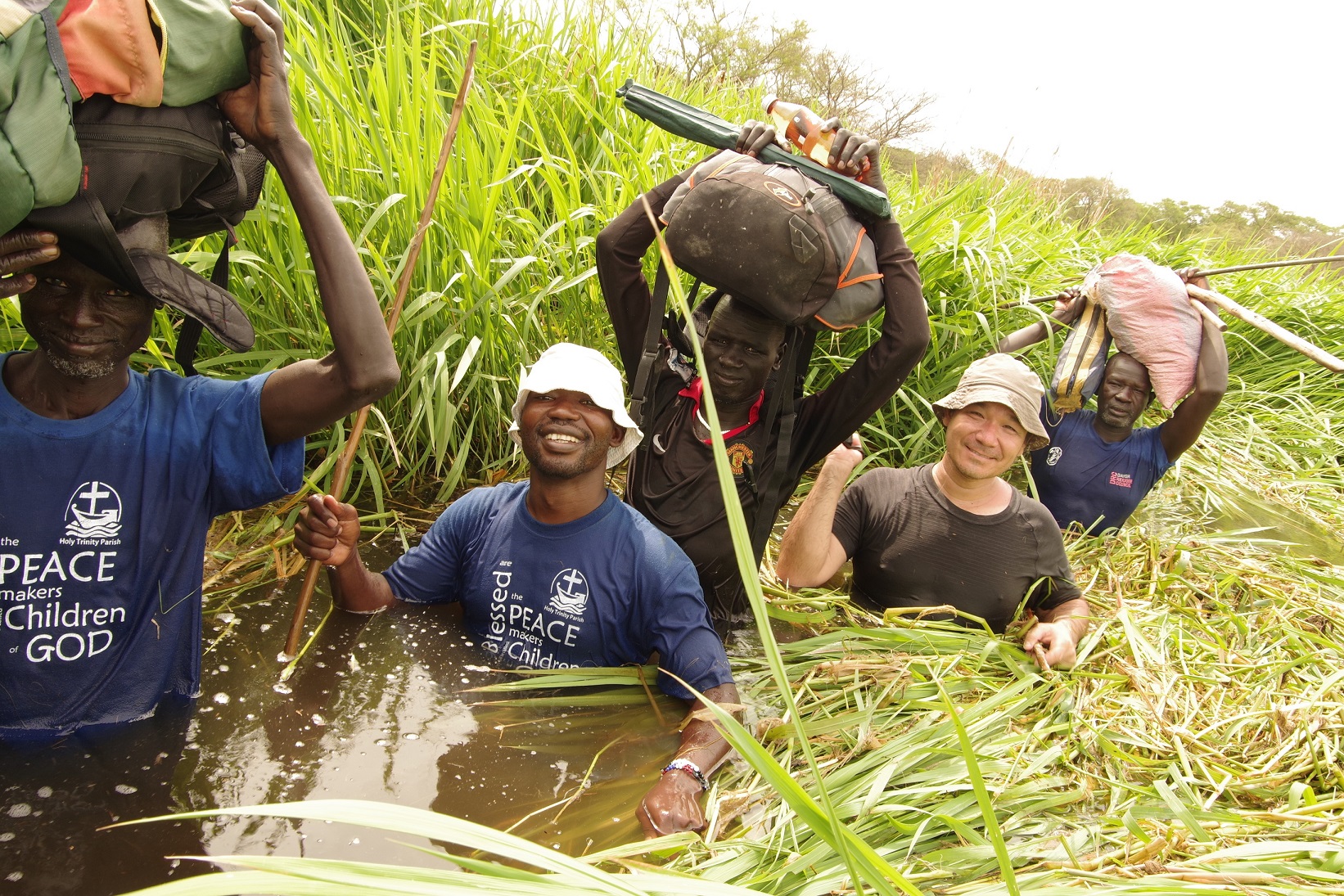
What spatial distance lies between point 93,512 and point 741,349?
1.72 m

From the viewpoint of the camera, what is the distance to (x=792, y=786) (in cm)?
99

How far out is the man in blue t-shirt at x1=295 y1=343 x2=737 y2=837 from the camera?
2.41 meters

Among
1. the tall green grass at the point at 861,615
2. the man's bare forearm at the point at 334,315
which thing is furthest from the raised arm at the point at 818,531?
the man's bare forearm at the point at 334,315

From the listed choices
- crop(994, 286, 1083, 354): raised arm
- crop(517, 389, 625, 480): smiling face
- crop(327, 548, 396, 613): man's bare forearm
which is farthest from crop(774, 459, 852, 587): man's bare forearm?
crop(994, 286, 1083, 354): raised arm

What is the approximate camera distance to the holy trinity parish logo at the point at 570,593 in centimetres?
245

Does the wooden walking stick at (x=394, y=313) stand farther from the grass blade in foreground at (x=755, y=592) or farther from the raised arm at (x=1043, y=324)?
the raised arm at (x=1043, y=324)

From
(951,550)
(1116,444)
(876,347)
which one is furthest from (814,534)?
(1116,444)

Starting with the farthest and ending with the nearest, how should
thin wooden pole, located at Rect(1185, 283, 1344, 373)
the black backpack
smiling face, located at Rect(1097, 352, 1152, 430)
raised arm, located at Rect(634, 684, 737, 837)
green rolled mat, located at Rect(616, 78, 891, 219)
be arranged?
1. smiling face, located at Rect(1097, 352, 1152, 430)
2. thin wooden pole, located at Rect(1185, 283, 1344, 373)
3. green rolled mat, located at Rect(616, 78, 891, 219)
4. raised arm, located at Rect(634, 684, 737, 837)
5. the black backpack

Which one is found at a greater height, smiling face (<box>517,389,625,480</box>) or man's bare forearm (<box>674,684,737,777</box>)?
smiling face (<box>517,389,625,480</box>)

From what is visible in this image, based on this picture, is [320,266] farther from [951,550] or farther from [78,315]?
[951,550]

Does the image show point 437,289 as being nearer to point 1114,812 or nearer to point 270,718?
point 270,718

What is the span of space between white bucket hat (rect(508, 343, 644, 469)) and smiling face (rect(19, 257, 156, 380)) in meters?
0.93

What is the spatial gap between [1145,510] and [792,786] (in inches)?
177

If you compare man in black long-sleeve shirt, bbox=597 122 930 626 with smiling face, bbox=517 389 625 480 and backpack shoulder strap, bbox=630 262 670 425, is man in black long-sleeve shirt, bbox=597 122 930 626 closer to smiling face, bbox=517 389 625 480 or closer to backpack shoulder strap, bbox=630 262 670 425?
backpack shoulder strap, bbox=630 262 670 425
